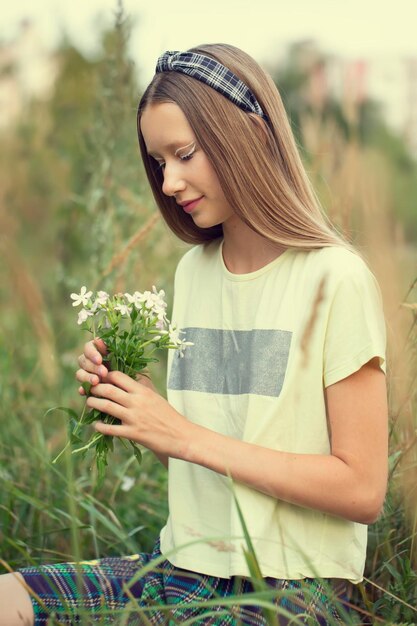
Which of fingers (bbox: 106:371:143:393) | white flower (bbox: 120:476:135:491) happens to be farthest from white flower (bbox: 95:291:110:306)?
white flower (bbox: 120:476:135:491)

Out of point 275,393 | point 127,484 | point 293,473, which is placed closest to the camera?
point 293,473

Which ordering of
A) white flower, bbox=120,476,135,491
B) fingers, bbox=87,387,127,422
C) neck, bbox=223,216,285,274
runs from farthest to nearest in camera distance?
white flower, bbox=120,476,135,491 < neck, bbox=223,216,285,274 < fingers, bbox=87,387,127,422

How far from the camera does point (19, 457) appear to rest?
2590mm

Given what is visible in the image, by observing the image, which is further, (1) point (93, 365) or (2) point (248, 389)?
(2) point (248, 389)

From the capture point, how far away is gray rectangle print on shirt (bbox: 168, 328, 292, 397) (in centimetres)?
167

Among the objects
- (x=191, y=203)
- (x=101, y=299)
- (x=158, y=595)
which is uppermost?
(x=191, y=203)

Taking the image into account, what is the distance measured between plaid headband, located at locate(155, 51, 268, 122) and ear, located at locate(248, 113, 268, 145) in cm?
1

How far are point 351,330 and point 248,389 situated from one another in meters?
0.25

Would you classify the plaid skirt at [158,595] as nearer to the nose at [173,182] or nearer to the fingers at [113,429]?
the fingers at [113,429]

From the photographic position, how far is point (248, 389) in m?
1.71

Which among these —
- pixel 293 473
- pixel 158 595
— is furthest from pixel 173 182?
pixel 158 595

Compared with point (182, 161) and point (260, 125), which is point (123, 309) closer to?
point (182, 161)

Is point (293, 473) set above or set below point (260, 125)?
below

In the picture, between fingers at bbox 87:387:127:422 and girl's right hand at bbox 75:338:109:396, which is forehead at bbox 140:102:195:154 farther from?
fingers at bbox 87:387:127:422
